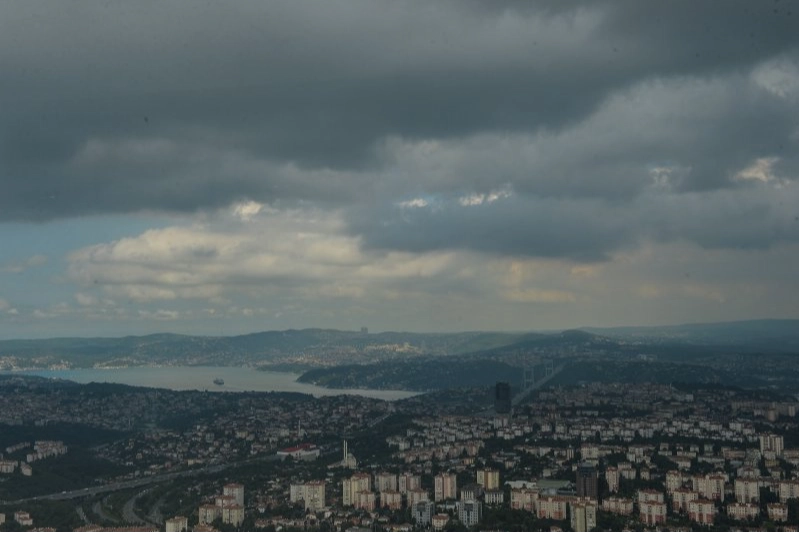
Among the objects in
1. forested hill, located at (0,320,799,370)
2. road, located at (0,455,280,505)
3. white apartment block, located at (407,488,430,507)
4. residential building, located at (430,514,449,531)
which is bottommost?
road, located at (0,455,280,505)

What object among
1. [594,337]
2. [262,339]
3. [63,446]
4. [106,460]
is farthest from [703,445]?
[262,339]

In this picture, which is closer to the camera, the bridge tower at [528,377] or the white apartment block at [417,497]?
the white apartment block at [417,497]

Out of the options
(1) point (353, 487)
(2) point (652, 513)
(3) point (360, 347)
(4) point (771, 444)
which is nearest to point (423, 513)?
(1) point (353, 487)

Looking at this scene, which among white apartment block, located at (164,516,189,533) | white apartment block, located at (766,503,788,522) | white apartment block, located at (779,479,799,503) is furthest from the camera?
white apartment block, located at (779,479,799,503)

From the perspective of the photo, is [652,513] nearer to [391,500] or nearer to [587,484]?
[587,484]

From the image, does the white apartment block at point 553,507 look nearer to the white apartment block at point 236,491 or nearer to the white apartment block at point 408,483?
the white apartment block at point 408,483

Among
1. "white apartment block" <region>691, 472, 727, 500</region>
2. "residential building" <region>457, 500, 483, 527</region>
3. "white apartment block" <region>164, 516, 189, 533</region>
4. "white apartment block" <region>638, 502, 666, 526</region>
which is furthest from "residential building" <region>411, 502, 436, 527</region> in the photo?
"white apartment block" <region>691, 472, 727, 500</region>

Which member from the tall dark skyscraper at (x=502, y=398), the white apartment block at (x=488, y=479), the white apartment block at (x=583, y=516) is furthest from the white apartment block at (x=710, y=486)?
the tall dark skyscraper at (x=502, y=398)

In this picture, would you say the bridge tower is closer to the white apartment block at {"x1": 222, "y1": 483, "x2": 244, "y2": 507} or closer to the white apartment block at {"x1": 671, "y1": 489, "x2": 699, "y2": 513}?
the white apartment block at {"x1": 222, "y1": 483, "x2": 244, "y2": 507}
